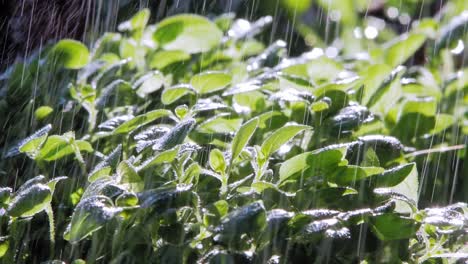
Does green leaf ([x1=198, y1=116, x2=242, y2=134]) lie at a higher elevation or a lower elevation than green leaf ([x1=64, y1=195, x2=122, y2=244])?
higher

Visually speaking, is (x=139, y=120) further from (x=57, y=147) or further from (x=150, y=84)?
(x=150, y=84)

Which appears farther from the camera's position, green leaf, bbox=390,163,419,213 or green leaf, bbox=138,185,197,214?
green leaf, bbox=390,163,419,213

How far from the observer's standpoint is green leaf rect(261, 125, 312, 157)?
43.9 inches

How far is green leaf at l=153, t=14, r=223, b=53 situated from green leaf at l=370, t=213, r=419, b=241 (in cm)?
91

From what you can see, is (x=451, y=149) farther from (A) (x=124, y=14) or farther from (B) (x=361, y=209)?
(A) (x=124, y=14)

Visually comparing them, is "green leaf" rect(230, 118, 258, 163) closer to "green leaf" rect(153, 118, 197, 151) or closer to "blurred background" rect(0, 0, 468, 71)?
"green leaf" rect(153, 118, 197, 151)

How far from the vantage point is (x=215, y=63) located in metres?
2.06

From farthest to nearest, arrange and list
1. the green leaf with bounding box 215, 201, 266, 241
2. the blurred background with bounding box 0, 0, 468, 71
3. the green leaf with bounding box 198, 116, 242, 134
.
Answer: the blurred background with bounding box 0, 0, 468, 71, the green leaf with bounding box 198, 116, 242, 134, the green leaf with bounding box 215, 201, 266, 241

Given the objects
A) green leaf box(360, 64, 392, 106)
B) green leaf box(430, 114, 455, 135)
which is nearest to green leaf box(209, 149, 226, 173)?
green leaf box(360, 64, 392, 106)

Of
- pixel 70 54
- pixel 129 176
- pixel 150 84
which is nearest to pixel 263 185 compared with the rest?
pixel 129 176

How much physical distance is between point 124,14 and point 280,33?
2.18 ft

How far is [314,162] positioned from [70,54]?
83 centimetres

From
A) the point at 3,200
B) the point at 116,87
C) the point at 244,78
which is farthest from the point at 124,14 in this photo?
the point at 3,200

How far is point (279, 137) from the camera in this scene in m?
1.14
